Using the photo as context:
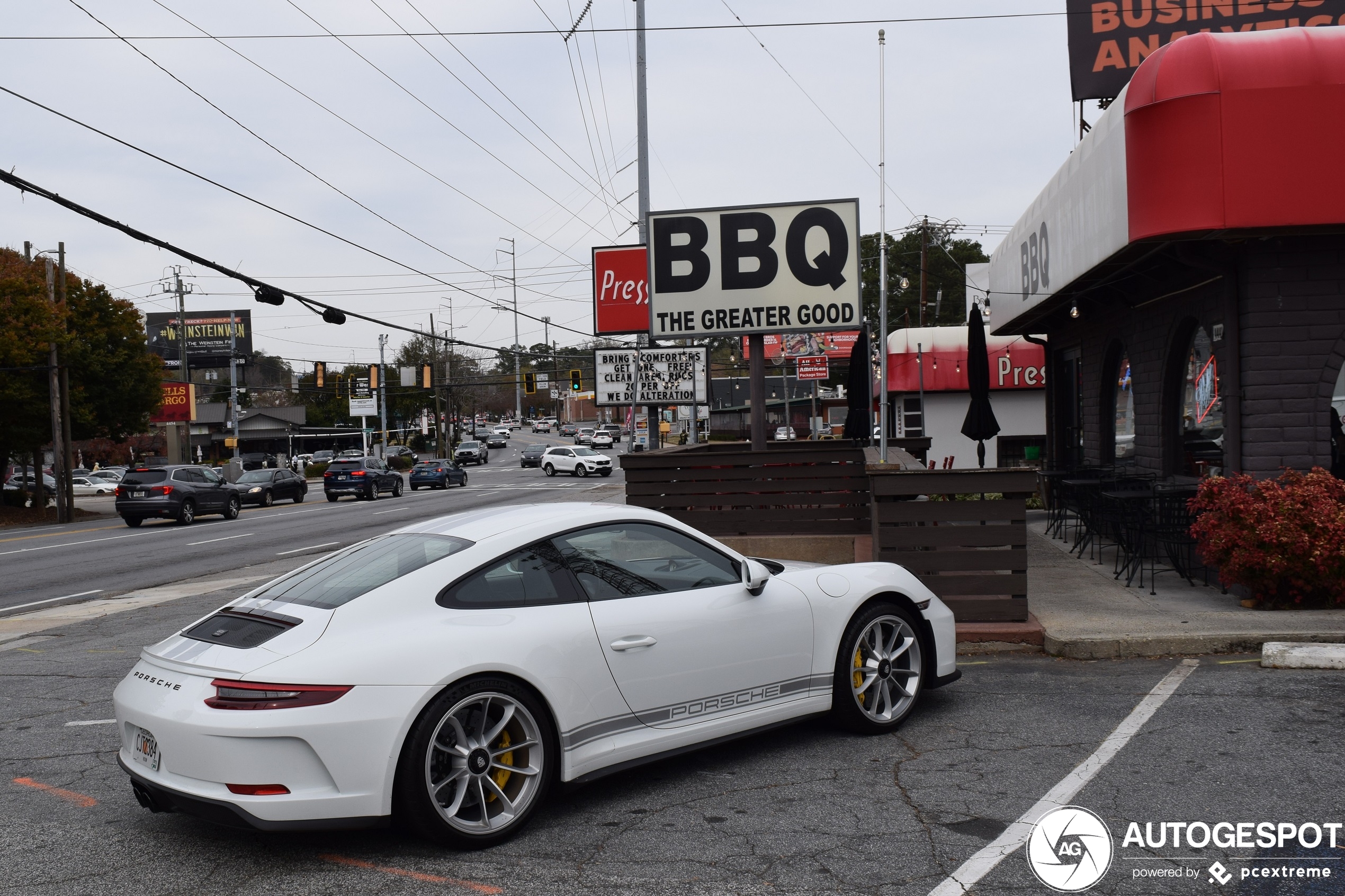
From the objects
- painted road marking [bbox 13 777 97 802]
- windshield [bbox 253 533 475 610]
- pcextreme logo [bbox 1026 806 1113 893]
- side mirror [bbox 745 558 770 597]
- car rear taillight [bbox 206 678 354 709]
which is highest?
windshield [bbox 253 533 475 610]

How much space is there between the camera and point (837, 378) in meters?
102

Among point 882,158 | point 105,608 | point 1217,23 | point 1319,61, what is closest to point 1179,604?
point 1319,61

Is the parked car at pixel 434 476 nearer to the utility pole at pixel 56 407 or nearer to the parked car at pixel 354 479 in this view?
the parked car at pixel 354 479

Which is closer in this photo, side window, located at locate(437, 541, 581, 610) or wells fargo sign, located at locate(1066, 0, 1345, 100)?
side window, located at locate(437, 541, 581, 610)

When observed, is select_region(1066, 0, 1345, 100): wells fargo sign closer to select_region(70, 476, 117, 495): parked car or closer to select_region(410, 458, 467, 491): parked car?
select_region(410, 458, 467, 491): parked car

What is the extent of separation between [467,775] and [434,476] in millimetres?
46597

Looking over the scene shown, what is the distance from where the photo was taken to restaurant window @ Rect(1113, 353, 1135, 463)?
14.0m

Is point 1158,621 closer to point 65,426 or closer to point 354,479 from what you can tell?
point 65,426

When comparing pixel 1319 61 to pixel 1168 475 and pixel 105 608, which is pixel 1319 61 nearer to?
pixel 1168 475

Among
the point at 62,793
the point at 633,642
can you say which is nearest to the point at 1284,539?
the point at 633,642

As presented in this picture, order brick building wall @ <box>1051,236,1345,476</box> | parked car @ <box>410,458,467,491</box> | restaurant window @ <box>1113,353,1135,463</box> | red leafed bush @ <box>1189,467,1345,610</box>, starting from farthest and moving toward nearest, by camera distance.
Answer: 1. parked car @ <box>410,458,467,491</box>
2. restaurant window @ <box>1113,353,1135,463</box>
3. brick building wall @ <box>1051,236,1345,476</box>
4. red leafed bush @ <box>1189,467,1345,610</box>

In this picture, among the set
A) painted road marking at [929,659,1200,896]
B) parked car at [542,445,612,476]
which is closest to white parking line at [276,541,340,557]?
painted road marking at [929,659,1200,896]

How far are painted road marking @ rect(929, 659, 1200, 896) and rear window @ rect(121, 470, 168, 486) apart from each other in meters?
27.8

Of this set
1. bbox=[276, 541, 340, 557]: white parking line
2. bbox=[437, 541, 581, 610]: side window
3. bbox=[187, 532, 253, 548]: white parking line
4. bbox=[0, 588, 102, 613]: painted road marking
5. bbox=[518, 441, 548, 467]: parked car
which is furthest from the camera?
bbox=[518, 441, 548, 467]: parked car
